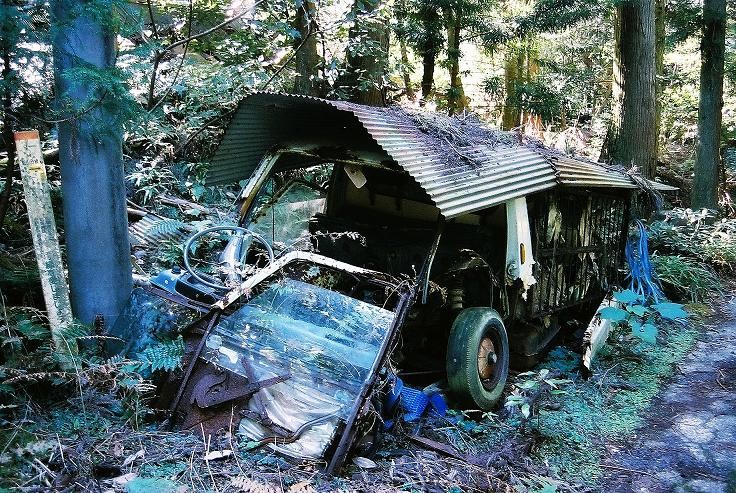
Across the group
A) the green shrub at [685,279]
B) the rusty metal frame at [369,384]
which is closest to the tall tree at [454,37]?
the green shrub at [685,279]

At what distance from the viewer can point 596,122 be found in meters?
15.0

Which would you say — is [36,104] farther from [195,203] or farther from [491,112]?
[491,112]

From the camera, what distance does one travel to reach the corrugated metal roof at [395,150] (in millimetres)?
4242

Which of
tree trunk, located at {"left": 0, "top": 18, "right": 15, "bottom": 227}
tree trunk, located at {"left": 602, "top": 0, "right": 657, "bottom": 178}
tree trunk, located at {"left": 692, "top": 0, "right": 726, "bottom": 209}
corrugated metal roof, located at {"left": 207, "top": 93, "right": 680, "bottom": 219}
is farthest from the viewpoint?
tree trunk, located at {"left": 692, "top": 0, "right": 726, "bottom": 209}

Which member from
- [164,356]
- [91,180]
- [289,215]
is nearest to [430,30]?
[289,215]

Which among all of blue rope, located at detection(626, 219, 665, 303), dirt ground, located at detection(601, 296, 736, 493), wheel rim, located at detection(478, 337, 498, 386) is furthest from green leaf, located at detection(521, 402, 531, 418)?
blue rope, located at detection(626, 219, 665, 303)

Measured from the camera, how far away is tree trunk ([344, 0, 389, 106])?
9.30 m

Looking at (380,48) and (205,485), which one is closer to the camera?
(205,485)

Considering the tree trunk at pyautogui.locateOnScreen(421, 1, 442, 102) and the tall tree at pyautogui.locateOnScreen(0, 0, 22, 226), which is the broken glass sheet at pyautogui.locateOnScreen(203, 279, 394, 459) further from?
the tree trunk at pyautogui.locateOnScreen(421, 1, 442, 102)

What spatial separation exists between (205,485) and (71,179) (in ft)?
7.30

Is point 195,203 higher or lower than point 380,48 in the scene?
lower

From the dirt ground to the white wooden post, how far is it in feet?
12.5

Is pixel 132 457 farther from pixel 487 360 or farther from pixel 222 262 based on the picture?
pixel 487 360

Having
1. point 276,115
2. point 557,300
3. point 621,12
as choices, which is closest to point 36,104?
point 276,115
